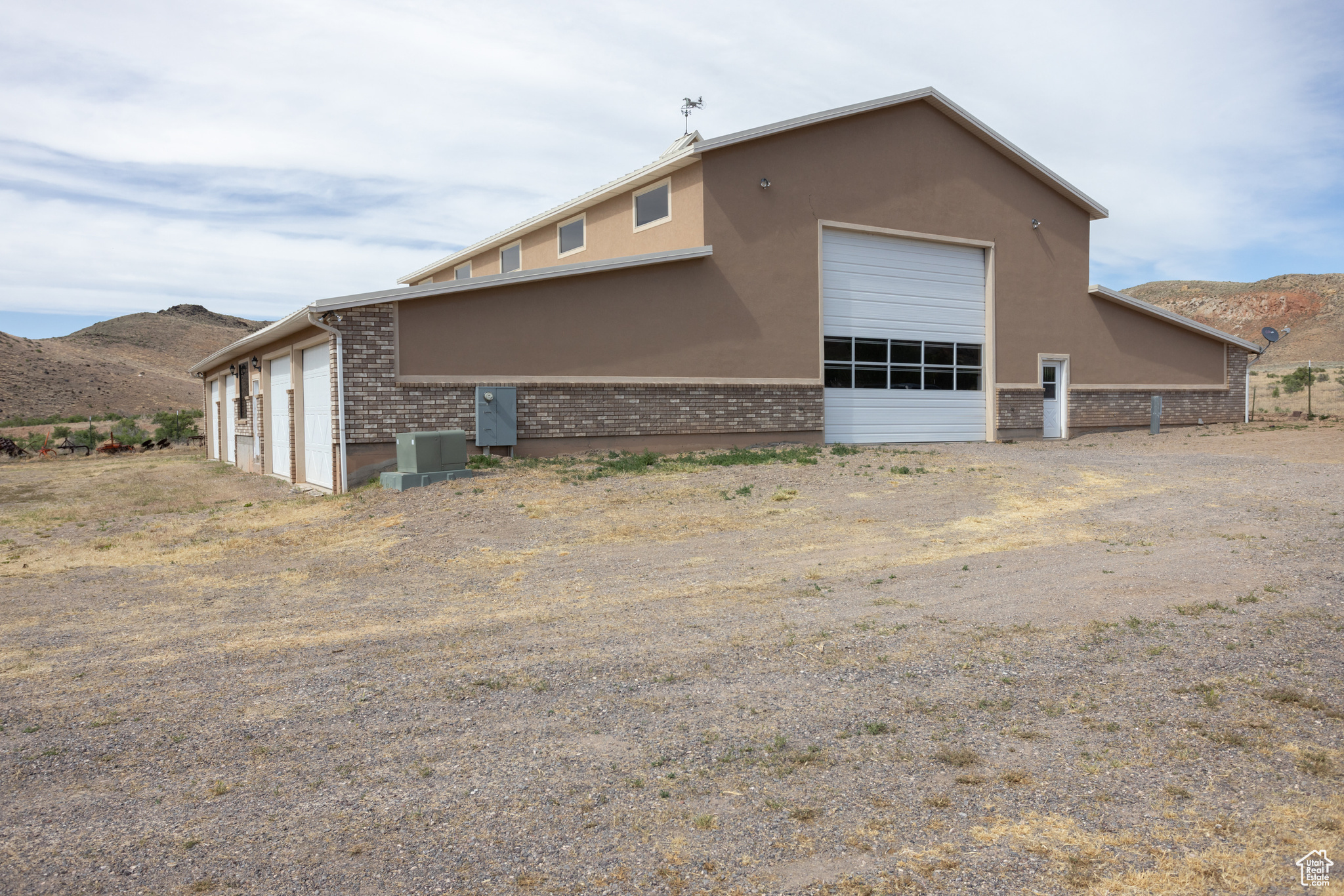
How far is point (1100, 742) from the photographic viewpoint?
13.0 feet

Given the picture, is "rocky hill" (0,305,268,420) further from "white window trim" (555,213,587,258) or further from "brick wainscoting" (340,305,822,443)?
"brick wainscoting" (340,305,822,443)

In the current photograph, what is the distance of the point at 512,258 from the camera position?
24.1m

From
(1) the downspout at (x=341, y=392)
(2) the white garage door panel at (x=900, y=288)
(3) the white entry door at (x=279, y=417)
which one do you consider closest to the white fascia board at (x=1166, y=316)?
(2) the white garage door panel at (x=900, y=288)

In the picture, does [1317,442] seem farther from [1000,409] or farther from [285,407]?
[285,407]

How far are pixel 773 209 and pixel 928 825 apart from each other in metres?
16.1

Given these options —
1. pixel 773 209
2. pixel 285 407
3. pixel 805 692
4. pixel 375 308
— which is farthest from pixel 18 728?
pixel 773 209

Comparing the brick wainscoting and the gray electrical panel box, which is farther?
the gray electrical panel box

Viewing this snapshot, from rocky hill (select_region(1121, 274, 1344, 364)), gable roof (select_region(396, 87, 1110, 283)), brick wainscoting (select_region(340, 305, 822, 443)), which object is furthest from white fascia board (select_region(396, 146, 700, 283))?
rocky hill (select_region(1121, 274, 1344, 364))

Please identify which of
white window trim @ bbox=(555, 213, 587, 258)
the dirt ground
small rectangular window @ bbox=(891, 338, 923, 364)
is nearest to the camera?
the dirt ground

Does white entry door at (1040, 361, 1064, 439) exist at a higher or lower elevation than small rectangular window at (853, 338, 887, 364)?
lower

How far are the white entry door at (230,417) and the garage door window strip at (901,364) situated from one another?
53.6 ft

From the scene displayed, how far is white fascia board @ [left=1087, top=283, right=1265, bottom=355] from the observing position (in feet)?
74.1

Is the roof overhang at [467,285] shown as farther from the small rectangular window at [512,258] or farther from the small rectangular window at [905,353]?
the small rectangular window at [512,258]

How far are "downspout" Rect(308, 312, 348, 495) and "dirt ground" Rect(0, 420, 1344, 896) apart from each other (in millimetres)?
4107
